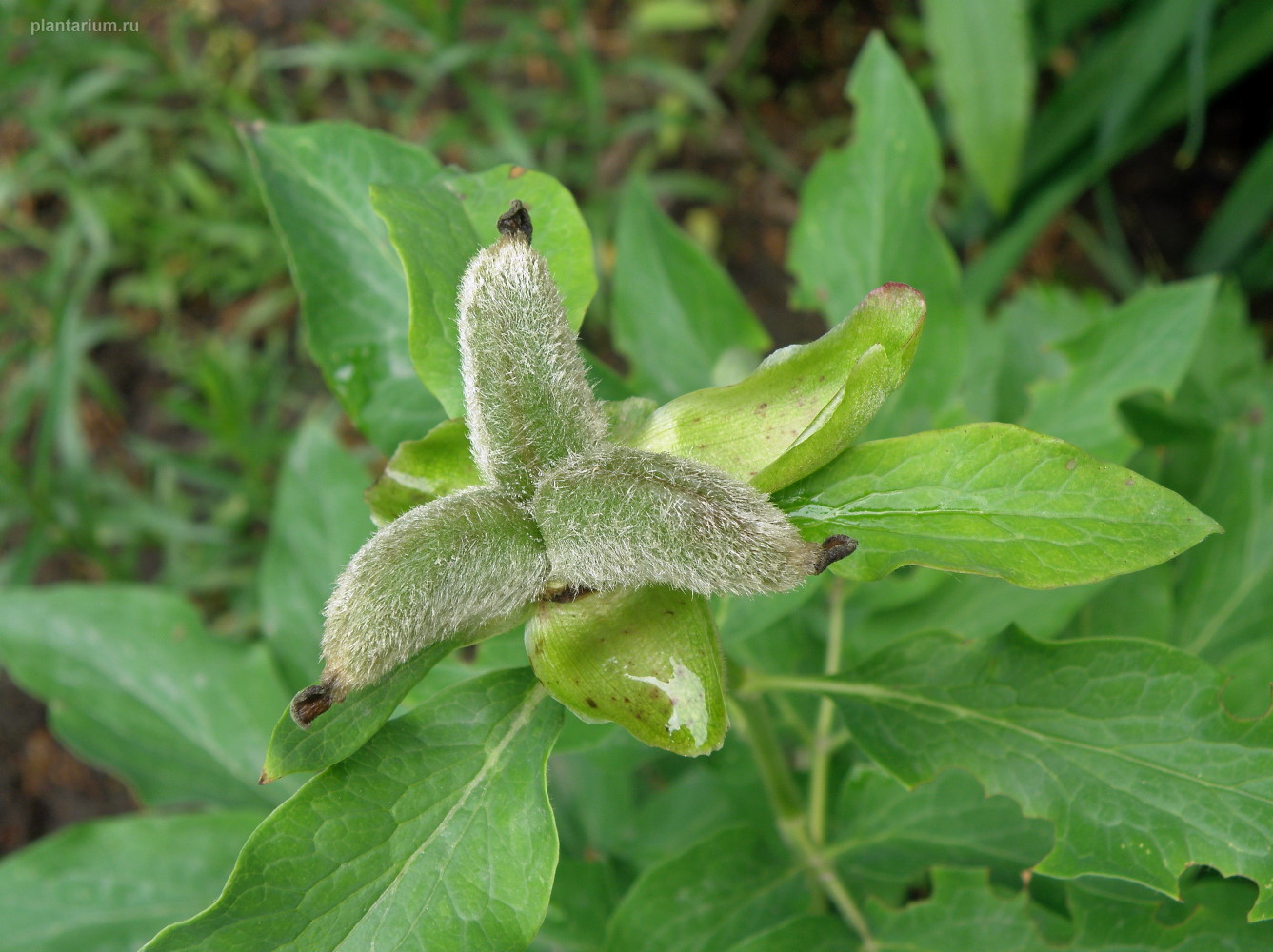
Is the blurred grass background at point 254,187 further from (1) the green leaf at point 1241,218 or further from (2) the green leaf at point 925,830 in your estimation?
(2) the green leaf at point 925,830

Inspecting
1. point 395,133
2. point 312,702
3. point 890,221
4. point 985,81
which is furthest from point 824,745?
point 395,133

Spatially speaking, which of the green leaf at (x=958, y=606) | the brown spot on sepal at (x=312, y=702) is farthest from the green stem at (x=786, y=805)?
the brown spot on sepal at (x=312, y=702)

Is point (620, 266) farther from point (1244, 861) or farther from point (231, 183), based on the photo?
point (231, 183)

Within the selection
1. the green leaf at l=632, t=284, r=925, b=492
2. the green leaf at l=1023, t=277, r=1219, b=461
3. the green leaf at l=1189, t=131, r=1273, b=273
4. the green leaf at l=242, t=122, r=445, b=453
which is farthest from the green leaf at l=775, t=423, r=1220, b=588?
the green leaf at l=1189, t=131, r=1273, b=273

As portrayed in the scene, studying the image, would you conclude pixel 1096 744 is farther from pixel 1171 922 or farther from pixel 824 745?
pixel 824 745

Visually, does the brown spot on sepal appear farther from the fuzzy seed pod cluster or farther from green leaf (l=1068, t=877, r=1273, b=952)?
green leaf (l=1068, t=877, r=1273, b=952)

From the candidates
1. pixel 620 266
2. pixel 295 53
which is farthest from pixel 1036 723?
pixel 295 53

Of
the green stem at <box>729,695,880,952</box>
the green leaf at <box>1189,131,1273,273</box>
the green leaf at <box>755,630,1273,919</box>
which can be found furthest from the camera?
the green leaf at <box>1189,131,1273,273</box>
